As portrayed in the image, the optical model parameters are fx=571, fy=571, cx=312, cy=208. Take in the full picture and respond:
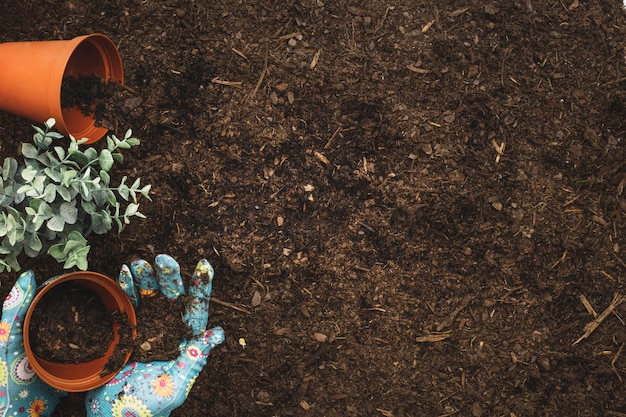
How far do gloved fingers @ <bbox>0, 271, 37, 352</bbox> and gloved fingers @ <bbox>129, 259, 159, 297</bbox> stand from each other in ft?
1.02

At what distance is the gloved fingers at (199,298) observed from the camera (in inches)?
74.9

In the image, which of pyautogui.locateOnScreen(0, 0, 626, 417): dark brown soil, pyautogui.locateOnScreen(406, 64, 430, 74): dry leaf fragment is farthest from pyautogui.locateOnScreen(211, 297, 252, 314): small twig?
pyautogui.locateOnScreen(406, 64, 430, 74): dry leaf fragment

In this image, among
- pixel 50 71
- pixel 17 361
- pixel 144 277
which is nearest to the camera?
pixel 50 71

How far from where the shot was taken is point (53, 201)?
5.42 ft

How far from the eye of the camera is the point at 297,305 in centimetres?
201

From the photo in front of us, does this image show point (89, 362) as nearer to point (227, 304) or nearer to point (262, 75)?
point (227, 304)

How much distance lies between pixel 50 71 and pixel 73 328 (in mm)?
789

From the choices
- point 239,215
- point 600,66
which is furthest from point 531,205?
point 239,215

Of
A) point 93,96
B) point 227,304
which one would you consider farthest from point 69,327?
point 93,96

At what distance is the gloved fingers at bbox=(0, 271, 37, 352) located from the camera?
5.70 ft

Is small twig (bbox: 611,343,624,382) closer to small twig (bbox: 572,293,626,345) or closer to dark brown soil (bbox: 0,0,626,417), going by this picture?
dark brown soil (bbox: 0,0,626,417)

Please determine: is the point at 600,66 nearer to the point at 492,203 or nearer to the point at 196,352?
the point at 492,203

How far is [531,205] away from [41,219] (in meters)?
1.58

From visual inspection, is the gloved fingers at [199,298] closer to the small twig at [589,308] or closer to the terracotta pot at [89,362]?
the terracotta pot at [89,362]
